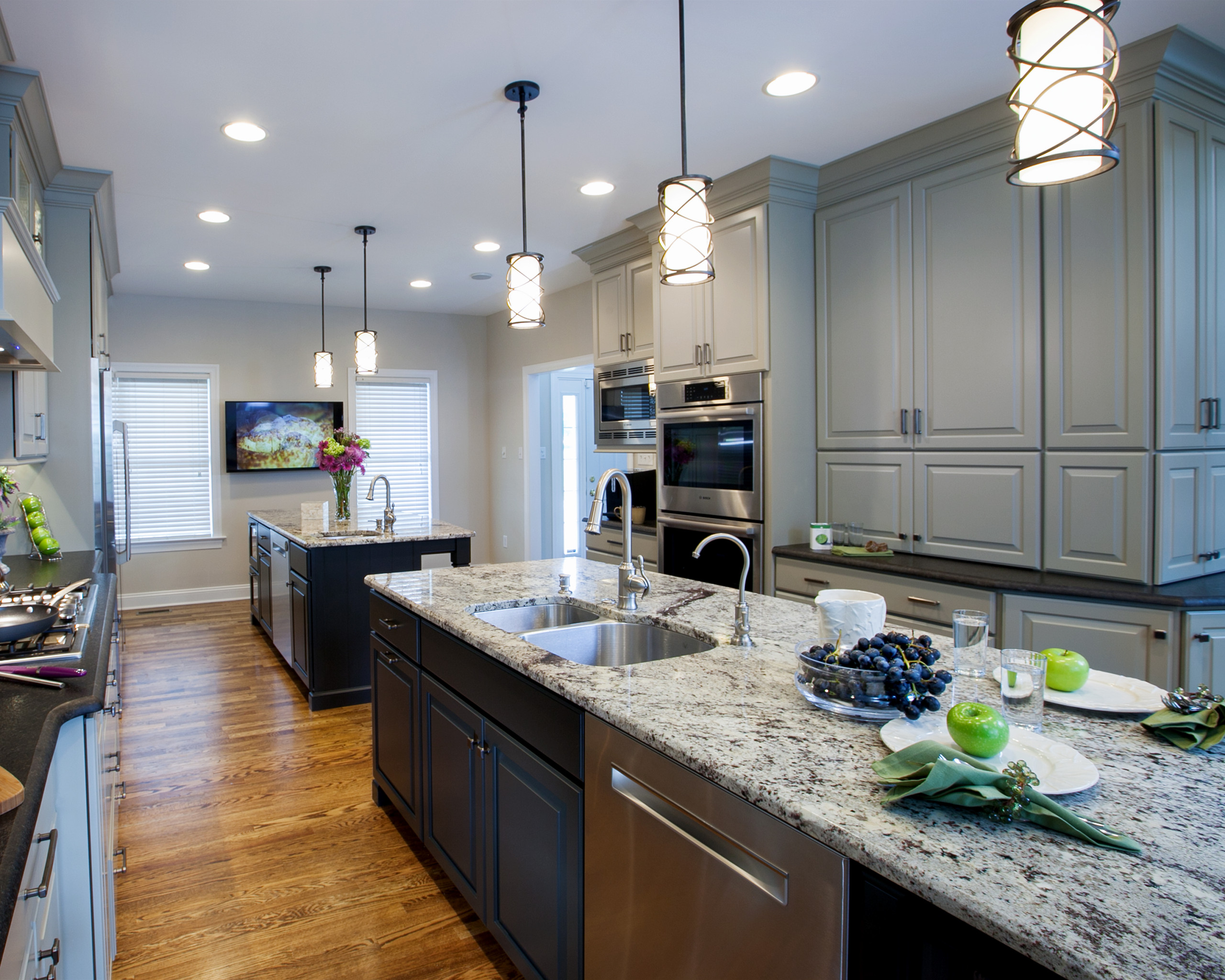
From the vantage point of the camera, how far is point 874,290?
349cm

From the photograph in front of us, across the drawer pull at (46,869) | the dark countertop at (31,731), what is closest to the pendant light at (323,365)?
the dark countertop at (31,731)

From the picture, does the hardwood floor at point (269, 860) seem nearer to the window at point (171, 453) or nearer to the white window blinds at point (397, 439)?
the window at point (171, 453)

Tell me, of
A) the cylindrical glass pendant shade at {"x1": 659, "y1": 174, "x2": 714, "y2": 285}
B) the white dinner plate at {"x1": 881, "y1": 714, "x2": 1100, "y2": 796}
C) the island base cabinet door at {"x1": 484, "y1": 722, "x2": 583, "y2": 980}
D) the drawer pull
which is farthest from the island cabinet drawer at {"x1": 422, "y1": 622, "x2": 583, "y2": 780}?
the cylindrical glass pendant shade at {"x1": 659, "y1": 174, "x2": 714, "y2": 285}

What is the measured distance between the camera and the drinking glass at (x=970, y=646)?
4.30 ft

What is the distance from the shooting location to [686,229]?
6.61 feet

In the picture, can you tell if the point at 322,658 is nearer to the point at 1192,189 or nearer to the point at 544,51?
the point at 544,51

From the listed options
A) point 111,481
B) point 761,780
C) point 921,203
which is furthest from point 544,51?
point 111,481

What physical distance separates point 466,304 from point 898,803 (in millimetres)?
6641

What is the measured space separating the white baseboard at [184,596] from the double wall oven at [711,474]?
153 inches

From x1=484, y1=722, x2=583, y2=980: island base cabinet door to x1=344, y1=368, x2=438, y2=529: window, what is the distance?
18.2 ft

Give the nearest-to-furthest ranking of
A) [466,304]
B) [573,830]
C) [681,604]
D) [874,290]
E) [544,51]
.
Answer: [573,830]
[681,604]
[544,51]
[874,290]
[466,304]

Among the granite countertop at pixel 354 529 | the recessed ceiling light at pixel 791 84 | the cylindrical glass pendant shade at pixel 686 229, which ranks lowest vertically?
the granite countertop at pixel 354 529

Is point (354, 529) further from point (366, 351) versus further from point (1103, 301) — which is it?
point (1103, 301)

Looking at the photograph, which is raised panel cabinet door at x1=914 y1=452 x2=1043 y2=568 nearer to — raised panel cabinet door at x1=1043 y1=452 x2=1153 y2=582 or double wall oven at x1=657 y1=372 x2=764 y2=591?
raised panel cabinet door at x1=1043 y1=452 x2=1153 y2=582
